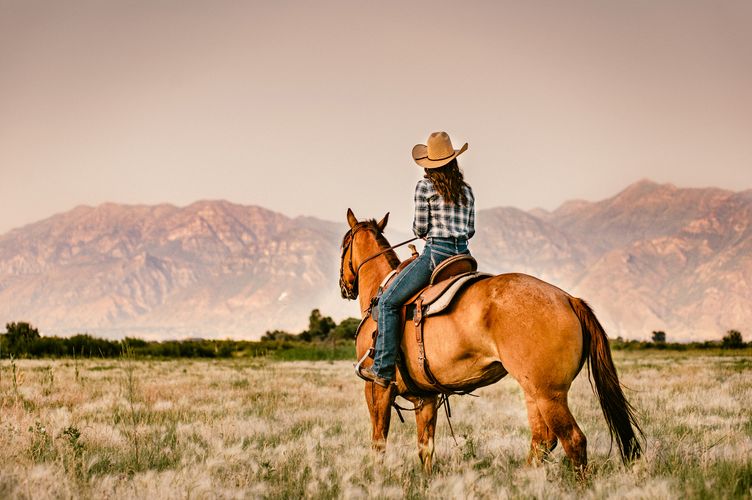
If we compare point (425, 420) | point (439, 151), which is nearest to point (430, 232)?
point (439, 151)

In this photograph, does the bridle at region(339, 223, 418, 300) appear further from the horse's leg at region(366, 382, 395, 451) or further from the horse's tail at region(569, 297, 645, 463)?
the horse's tail at region(569, 297, 645, 463)

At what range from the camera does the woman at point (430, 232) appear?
6648 mm

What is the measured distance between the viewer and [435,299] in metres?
6.21

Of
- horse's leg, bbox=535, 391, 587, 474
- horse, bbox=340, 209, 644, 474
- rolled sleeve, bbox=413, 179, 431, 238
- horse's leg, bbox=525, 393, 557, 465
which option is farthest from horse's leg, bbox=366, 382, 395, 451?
horse's leg, bbox=535, 391, 587, 474

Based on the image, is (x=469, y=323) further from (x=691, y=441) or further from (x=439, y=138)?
(x=691, y=441)

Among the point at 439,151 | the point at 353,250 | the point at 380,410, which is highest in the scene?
the point at 439,151

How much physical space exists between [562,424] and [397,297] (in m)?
2.13

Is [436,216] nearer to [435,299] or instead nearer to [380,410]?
[435,299]

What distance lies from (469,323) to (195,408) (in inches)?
300

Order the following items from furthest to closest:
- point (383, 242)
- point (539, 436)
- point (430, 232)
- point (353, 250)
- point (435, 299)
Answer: point (353, 250) → point (383, 242) → point (430, 232) → point (435, 299) → point (539, 436)

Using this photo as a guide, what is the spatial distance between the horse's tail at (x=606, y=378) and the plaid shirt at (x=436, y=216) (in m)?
1.54

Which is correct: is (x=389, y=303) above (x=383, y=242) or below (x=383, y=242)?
below

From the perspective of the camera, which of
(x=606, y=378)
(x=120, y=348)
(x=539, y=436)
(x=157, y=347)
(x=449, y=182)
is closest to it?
(x=606, y=378)

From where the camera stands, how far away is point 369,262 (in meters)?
7.96
